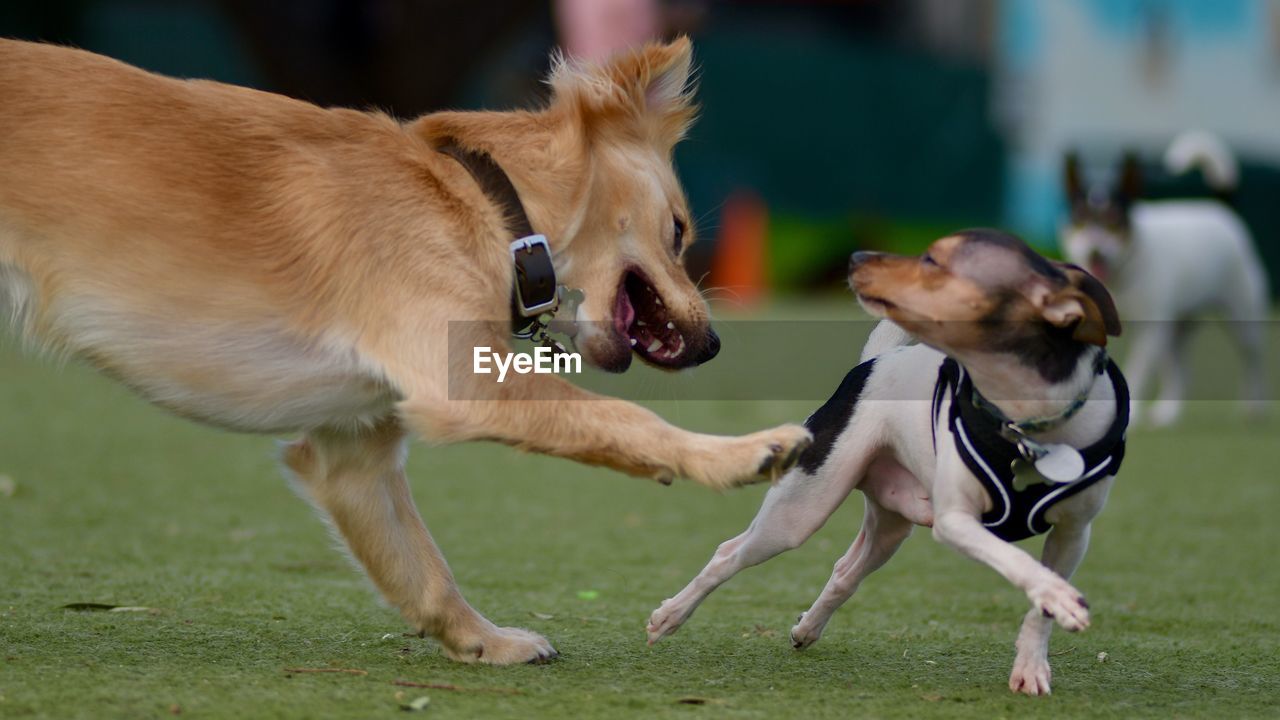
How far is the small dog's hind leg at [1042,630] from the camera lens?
121 inches

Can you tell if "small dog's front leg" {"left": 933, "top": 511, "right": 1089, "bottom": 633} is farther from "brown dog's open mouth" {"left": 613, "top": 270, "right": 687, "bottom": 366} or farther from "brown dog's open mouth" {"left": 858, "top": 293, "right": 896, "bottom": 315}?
"brown dog's open mouth" {"left": 613, "top": 270, "right": 687, "bottom": 366}

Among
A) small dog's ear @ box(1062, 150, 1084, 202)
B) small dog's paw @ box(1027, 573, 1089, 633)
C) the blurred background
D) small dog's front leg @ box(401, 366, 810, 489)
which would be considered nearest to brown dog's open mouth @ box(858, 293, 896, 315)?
small dog's front leg @ box(401, 366, 810, 489)

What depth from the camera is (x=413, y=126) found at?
11.0 ft

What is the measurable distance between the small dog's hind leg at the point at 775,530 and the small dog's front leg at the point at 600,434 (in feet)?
1.25

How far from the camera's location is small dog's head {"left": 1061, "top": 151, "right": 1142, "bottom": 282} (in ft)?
26.9

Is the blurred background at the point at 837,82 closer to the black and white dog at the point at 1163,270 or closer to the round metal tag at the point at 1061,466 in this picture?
the black and white dog at the point at 1163,270

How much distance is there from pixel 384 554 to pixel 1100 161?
55.6 feet

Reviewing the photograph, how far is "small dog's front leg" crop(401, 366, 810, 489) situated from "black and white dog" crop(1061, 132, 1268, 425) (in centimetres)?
556

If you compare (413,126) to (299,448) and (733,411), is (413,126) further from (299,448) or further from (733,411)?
(733,411)

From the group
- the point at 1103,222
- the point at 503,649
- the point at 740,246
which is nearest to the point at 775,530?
the point at 503,649

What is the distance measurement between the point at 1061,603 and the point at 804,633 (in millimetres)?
777

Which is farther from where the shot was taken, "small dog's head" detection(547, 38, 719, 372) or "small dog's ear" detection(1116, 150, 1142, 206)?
"small dog's ear" detection(1116, 150, 1142, 206)

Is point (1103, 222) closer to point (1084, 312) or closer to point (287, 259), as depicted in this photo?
point (1084, 312)

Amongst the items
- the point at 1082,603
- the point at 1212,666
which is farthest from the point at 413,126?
the point at 1212,666
